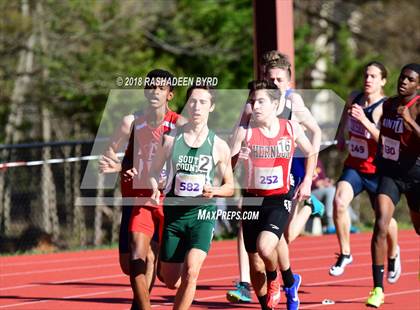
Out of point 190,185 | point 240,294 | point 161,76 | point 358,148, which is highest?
point 161,76

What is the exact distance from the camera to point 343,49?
3027 cm

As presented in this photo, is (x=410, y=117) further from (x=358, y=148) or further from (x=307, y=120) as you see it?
(x=358, y=148)

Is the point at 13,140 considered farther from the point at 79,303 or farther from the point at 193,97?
the point at 193,97

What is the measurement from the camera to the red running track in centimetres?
979

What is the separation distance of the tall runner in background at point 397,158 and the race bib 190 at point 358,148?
0.72m

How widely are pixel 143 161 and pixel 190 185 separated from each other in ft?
1.61

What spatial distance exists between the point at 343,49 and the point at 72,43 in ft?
33.9

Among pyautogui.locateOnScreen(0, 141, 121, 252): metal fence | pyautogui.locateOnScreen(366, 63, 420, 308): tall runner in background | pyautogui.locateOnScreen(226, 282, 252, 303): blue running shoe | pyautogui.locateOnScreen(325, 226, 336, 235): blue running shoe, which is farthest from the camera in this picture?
pyautogui.locateOnScreen(325, 226, 336, 235): blue running shoe

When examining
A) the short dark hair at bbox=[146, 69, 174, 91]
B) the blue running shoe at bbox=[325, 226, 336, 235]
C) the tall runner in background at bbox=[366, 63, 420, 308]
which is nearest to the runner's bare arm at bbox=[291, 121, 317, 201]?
the tall runner in background at bbox=[366, 63, 420, 308]

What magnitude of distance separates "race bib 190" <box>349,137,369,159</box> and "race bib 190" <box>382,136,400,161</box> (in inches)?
31.8

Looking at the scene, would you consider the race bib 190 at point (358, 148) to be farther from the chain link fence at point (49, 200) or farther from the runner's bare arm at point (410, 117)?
the chain link fence at point (49, 200)

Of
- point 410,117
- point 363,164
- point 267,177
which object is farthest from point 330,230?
point 267,177

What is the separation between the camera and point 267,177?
8.27 meters

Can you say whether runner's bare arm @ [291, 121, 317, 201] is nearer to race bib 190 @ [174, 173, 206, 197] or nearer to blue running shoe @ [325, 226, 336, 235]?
race bib 190 @ [174, 173, 206, 197]
